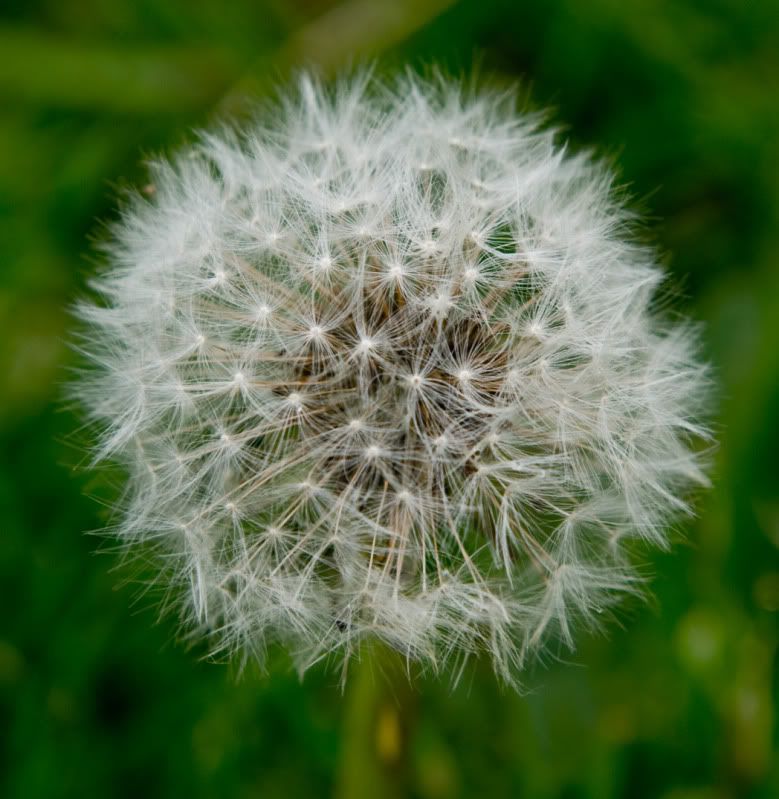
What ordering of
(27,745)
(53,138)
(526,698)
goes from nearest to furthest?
(526,698)
(27,745)
(53,138)

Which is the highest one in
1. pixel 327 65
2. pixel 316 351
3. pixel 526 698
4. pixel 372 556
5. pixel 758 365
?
pixel 327 65

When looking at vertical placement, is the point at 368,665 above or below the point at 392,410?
below

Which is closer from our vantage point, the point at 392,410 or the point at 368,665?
the point at 392,410

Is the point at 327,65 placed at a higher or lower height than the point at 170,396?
higher

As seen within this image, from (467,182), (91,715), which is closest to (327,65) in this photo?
(467,182)

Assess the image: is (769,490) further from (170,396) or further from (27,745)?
(27,745)

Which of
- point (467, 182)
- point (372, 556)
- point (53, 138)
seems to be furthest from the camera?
point (53, 138)
